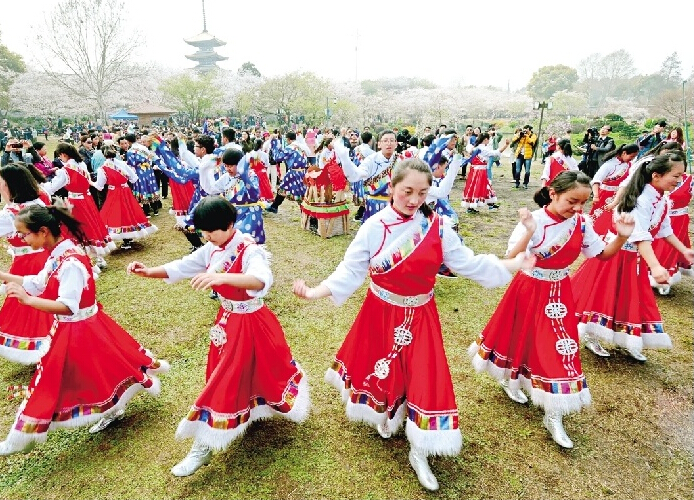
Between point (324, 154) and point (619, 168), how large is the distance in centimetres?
532

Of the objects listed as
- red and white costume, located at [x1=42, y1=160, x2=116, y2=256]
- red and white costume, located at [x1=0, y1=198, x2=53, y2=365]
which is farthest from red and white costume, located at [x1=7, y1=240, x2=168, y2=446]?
red and white costume, located at [x1=42, y1=160, x2=116, y2=256]

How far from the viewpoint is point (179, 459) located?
10.2ft

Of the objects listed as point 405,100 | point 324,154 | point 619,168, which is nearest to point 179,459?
point 324,154

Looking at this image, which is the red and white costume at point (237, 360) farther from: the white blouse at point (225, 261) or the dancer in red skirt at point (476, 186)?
the dancer in red skirt at point (476, 186)

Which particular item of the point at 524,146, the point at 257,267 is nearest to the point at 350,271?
the point at 257,267

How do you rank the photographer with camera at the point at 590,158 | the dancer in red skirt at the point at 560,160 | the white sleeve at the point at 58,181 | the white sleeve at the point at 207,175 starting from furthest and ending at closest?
the photographer with camera at the point at 590,158, the dancer in red skirt at the point at 560,160, the white sleeve at the point at 58,181, the white sleeve at the point at 207,175

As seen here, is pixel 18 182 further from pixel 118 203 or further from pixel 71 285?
pixel 118 203

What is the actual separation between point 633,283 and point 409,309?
2653 millimetres

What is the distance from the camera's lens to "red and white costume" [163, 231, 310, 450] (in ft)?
9.11

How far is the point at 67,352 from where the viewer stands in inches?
117

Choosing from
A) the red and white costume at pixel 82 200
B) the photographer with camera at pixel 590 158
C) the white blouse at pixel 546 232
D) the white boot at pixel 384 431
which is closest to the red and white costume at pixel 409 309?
the white boot at pixel 384 431

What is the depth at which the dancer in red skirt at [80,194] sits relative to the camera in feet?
21.3

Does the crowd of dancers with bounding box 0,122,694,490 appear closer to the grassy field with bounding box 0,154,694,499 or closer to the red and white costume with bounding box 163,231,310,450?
the red and white costume with bounding box 163,231,310,450

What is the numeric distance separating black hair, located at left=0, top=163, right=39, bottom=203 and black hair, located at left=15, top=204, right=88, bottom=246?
1.39m
